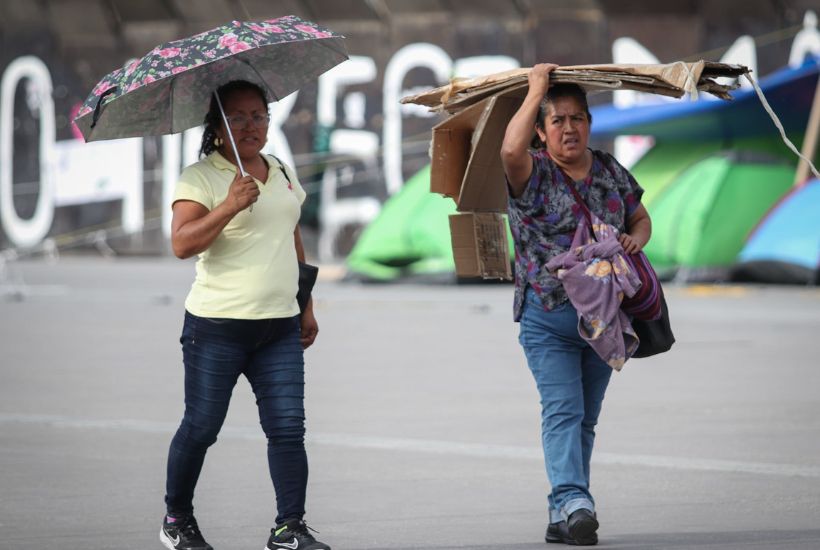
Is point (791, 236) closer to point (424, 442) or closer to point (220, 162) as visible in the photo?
point (424, 442)

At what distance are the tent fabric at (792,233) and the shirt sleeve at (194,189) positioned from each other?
15269 mm

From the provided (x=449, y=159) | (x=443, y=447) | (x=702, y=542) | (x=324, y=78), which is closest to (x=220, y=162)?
(x=449, y=159)

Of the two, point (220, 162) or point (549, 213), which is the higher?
point (220, 162)

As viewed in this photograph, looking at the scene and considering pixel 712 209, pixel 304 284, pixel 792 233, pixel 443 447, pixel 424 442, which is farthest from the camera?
pixel 712 209

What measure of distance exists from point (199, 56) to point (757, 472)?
3380 millimetres

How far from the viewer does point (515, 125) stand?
5.39 meters

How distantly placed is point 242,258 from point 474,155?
3.30 ft

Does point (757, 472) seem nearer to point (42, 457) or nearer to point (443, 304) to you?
point (42, 457)

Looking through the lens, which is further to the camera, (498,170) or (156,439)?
(156,439)

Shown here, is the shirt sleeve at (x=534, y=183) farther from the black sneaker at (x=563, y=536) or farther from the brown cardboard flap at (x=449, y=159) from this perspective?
the black sneaker at (x=563, y=536)

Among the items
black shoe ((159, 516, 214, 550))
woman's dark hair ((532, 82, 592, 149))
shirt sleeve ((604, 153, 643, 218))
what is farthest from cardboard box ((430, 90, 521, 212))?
black shoe ((159, 516, 214, 550))

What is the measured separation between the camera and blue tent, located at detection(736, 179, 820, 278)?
64.5 feet

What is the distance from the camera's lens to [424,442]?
8016mm

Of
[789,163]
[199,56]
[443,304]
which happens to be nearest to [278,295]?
[199,56]
